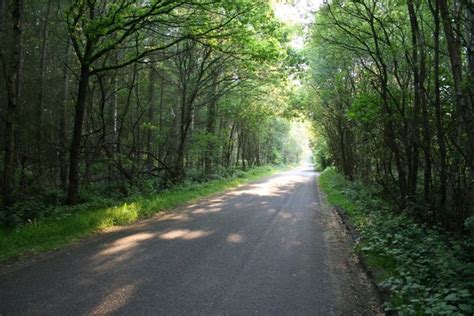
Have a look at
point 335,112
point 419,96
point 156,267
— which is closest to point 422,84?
point 419,96

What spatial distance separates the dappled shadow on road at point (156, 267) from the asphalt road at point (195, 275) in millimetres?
15

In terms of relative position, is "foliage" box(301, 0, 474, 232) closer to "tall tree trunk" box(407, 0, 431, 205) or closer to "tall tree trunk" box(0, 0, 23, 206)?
"tall tree trunk" box(407, 0, 431, 205)

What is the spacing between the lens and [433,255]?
5738 millimetres

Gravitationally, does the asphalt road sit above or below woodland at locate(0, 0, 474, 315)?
below

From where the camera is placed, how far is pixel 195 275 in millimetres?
5582

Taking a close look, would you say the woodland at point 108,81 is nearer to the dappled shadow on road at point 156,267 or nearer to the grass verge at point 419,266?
the dappled shadow on road at point 156,267

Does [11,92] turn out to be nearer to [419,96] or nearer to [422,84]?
Answer: [422,84]

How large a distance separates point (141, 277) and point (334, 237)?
17.5 feet

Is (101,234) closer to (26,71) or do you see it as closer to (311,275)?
(311,275)

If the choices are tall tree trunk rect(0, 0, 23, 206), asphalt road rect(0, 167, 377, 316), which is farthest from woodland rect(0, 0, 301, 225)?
asphalt road rect(0, 167, 377, 316)

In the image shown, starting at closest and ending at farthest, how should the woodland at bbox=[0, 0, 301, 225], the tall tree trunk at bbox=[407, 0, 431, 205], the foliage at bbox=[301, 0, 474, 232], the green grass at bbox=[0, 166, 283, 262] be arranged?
Answer: 1. the foliage at bbox=[301, 0, 474, 232]
2. the green grass at bbox=[0, 166, 283, 262]
3. the tall tree trunk at bbox=[407, 0, 431, 205]
4. the woodland at bbox=[0, 0, 301, 225]

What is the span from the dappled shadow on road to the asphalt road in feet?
0.05

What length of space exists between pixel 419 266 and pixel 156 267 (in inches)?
174

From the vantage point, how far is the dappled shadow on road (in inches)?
177
